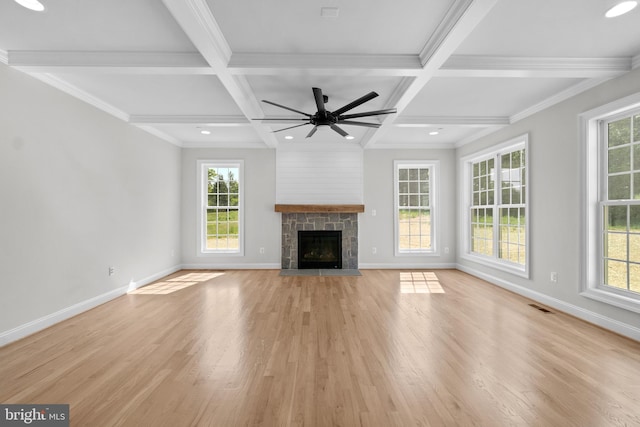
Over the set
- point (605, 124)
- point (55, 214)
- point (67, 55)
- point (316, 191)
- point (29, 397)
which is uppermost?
point (67, 55)

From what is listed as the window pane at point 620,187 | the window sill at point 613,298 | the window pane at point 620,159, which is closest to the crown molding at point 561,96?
the window pane at point 620,159

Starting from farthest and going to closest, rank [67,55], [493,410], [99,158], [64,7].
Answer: [99,158] < [67,55] < [64,7] < [493,410]

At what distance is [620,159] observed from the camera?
10.3ft

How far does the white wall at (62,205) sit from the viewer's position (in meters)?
2.80

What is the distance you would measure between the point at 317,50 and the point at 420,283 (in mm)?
3888

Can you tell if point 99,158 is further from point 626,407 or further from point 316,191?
point 626,407

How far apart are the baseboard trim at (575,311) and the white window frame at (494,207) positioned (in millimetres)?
216

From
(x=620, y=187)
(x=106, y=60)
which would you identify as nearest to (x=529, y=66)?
(x=620, y=187)

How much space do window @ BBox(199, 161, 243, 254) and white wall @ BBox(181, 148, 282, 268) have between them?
5.1 inches

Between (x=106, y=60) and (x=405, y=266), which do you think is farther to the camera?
Answer: (x=405, y=266)

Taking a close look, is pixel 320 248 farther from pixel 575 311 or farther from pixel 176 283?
pixel 575 311

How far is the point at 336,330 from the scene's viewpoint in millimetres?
3012

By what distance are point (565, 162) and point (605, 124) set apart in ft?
1.70

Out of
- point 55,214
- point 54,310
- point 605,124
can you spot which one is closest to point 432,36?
point 605,124
